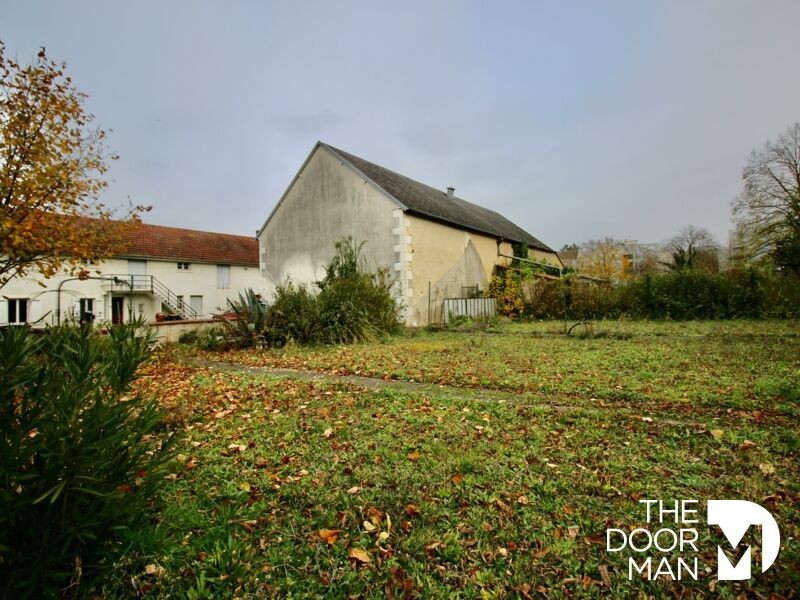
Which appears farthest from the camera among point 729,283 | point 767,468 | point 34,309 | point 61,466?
point 34,309

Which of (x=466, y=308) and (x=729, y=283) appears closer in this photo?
(x=729, y=283)

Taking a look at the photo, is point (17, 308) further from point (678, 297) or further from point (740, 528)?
point (678, 297)

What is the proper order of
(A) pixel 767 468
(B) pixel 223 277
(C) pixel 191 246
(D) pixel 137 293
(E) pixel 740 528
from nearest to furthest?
(E) pixel 740 528, (A) pixel 767 468, (D) pixel 137 293, (C) pixel 191 246, (B) pixel 223 277

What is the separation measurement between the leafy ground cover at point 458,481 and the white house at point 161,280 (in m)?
20.2

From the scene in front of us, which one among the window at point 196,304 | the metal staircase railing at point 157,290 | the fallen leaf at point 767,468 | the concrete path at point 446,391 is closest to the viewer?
the fallen leaf at point 767,468

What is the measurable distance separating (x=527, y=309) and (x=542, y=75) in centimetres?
918

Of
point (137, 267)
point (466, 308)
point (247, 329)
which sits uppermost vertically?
point (137, 267)

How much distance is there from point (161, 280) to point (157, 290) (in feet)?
2.63

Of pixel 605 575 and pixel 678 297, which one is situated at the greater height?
pixel 678 297

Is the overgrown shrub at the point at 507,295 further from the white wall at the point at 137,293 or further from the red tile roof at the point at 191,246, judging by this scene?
the red tile roof at the point at 191,246

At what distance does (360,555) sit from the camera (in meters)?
2.03

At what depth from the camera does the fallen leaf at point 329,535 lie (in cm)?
216

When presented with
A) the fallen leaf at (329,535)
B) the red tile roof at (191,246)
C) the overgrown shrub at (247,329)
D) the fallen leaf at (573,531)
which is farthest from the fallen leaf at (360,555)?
the red tile roof at (191,246)

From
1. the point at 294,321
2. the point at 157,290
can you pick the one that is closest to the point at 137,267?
the point at 157,290
